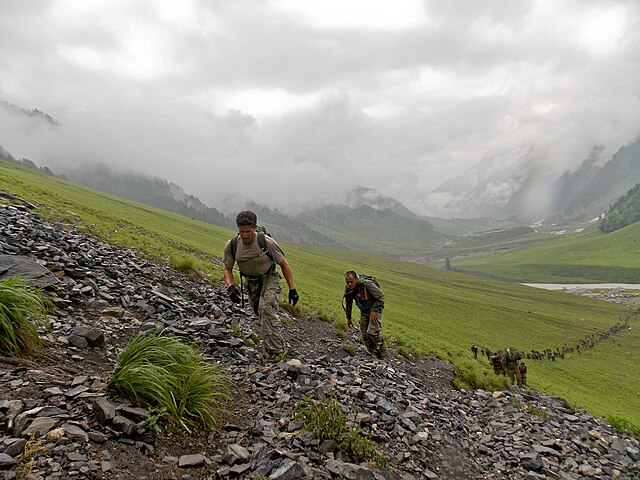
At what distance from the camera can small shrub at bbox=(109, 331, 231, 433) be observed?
6070 mm

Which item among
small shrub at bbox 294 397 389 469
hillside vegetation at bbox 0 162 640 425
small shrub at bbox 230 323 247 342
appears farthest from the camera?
hillside vegetation at bbox 0 162 640 425

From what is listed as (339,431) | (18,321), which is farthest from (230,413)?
(18,321)

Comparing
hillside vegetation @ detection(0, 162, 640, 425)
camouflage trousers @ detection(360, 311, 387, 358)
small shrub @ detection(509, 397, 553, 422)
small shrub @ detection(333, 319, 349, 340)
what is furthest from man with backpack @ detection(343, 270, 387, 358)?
small shrub @ detection(509, 397, 553, 422)

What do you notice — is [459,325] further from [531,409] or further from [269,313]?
[269,313]

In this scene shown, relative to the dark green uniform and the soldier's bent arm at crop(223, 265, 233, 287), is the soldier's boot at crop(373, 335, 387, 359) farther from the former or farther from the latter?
the soldier's bent arm at crop(223, 265, 233, 287)

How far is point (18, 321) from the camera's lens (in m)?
6.75

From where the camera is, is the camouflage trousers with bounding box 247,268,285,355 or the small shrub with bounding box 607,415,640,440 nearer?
the camouflage trousers with bounding box 247,268,285,355

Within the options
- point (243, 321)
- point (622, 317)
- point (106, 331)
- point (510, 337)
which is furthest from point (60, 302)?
point (622, 317)

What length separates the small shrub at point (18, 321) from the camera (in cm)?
642

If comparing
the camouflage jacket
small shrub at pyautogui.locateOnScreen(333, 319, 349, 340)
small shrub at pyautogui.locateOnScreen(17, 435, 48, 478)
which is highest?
the camouflage jacket

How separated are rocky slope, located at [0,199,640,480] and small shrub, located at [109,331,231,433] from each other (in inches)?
10.4

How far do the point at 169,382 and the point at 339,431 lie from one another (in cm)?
324

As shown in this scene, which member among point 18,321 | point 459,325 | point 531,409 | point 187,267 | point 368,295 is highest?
point 368,295

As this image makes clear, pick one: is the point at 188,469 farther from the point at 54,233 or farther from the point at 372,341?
the point at 54,233
